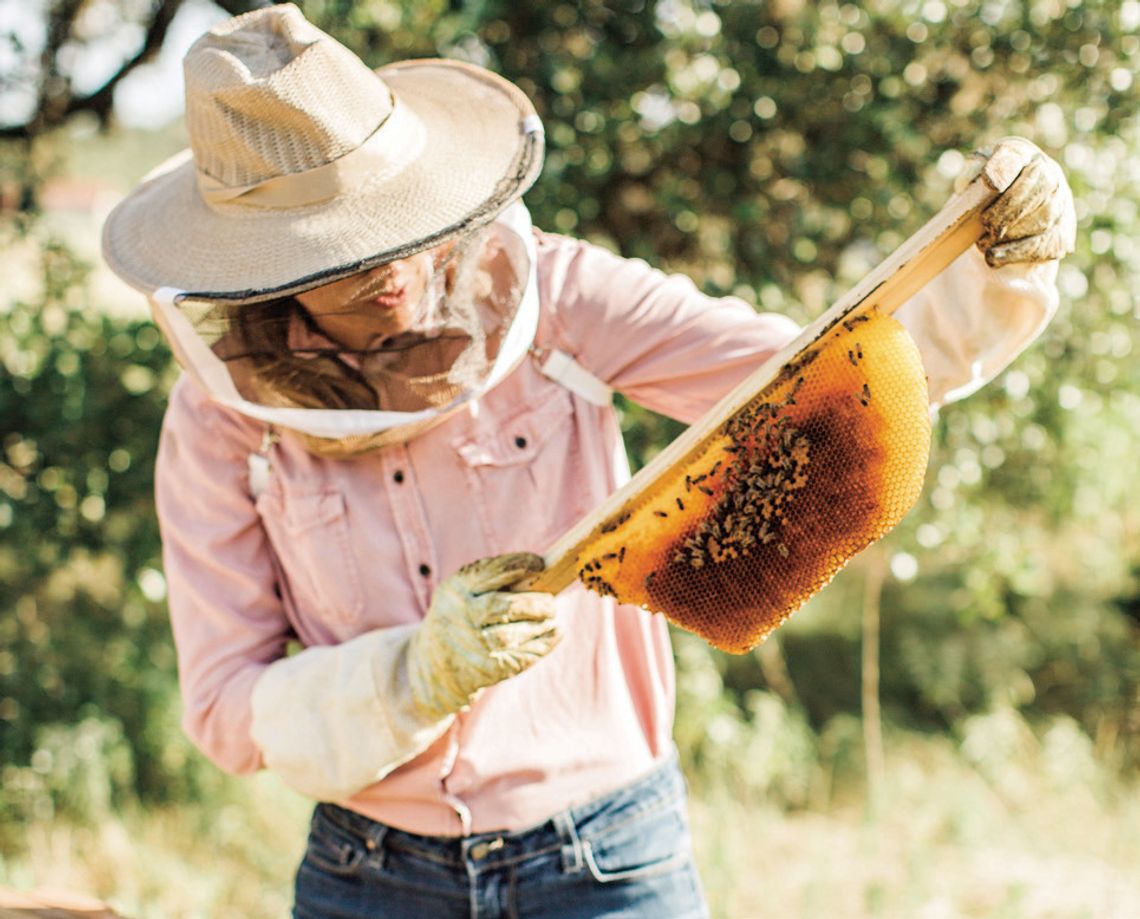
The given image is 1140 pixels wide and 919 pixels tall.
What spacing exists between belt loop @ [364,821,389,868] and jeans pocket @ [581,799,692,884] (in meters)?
0.37

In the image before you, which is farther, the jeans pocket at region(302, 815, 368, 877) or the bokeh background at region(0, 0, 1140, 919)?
the bokeh background at region(0, 0, 1140, 919)

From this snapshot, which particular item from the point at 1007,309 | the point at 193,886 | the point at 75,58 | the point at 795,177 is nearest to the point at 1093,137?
the point at 795,177

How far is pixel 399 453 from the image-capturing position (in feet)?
6.40

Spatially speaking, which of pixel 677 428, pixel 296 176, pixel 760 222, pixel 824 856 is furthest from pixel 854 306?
pixel 824 856

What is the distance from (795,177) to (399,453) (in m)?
2.39

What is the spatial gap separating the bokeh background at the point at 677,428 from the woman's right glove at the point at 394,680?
1.88 metres

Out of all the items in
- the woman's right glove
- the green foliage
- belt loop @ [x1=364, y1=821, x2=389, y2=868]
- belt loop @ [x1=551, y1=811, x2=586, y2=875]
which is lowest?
the green foliage

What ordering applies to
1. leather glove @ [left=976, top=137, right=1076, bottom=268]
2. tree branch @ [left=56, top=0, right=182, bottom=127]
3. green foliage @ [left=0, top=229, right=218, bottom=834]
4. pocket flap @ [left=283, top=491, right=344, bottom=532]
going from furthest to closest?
tree branch @ [left=56, top=0, right=182, bottom=127] < green foliage @ [left=0, top=229, right=218, bottom=834] < pocket flap @ [left=283, top=491, right=344, bottom=532] < leather glove @ [left=976, top=137, right=1076, bottom=268]

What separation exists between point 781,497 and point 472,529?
0.58 meters

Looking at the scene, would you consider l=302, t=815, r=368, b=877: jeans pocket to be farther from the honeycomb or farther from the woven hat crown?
the woven hat crown

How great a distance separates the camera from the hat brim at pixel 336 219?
168 cm

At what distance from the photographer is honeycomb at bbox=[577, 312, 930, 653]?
1.58 metres

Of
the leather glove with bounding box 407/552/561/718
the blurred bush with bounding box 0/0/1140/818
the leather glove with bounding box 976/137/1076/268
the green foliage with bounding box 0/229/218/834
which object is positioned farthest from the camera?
the green foliage with bounding box 0/229/218/834

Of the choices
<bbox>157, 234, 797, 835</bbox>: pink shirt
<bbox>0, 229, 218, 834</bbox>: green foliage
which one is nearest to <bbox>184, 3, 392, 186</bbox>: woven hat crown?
<bbox>157, 234, 797, 835</bbox>: pink shirt
